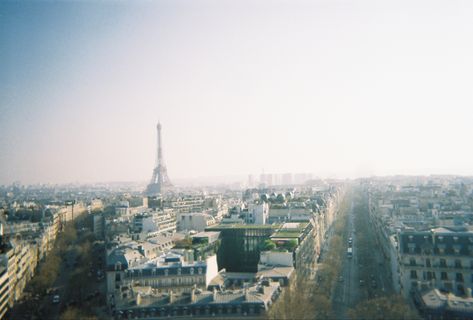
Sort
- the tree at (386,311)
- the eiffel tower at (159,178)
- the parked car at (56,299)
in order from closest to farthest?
the tree at (386,311) < the parked car at (56,299) < the eiffel tower at (159,178)

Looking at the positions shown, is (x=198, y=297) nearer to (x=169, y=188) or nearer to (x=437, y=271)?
(x=437, y=271)

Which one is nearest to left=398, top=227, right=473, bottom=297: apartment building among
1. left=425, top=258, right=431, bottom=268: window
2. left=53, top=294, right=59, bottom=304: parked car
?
left=425, top=258, right=431, bottom=268: window

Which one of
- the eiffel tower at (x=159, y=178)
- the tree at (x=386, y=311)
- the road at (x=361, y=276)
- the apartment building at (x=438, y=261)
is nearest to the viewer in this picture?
the tree at (x=386, y=311)

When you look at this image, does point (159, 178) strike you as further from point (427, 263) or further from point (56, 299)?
point (427, 263)

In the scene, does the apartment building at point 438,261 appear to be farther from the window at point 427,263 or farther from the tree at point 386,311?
the tree at point 386,311

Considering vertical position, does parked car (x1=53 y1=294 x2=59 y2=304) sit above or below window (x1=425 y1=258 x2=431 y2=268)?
below

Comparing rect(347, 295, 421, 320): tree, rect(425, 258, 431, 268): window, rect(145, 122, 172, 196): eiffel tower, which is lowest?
rect(347, 295, 421, 320): tree

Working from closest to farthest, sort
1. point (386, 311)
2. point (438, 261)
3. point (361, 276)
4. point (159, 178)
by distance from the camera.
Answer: point (386, 311) < point (438, 261) < point (361, 276) < point (159, 178)

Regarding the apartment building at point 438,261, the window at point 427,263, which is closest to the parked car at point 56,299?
the apartment building at point 438,261

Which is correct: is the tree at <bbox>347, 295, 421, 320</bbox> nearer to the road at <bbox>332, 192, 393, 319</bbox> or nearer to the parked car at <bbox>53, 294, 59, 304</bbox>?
the road at <bbox>332, 192, 393, 319</bbox>

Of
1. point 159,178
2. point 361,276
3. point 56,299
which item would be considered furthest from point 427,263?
point 159,178

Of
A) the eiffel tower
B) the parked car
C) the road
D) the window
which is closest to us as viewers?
the window

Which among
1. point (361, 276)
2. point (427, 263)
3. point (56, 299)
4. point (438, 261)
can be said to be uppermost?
point (438, 261)
